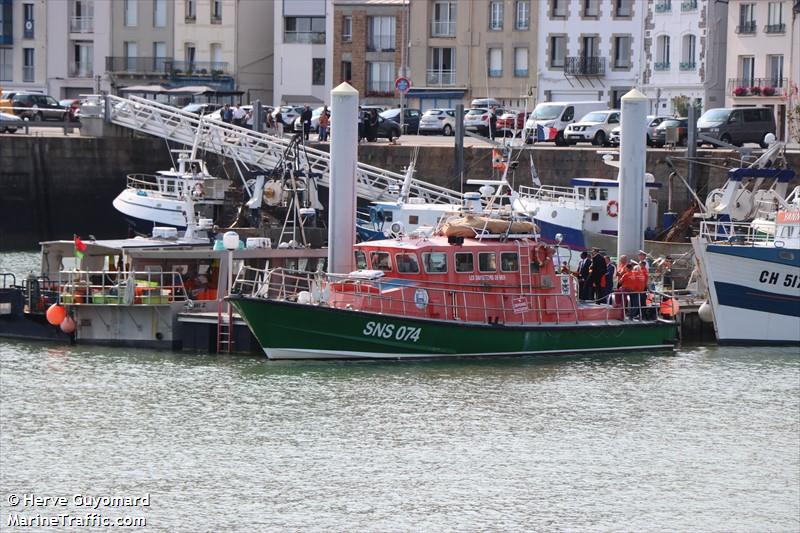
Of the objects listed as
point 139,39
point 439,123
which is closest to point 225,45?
point 139,39

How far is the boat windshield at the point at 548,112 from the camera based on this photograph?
52.0m

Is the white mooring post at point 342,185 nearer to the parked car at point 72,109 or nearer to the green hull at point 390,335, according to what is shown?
the green hull at point 390,335

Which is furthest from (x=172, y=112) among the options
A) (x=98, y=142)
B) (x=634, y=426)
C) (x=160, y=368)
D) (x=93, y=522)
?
(x=93, y=522)

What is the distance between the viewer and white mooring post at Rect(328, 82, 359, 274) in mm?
30750

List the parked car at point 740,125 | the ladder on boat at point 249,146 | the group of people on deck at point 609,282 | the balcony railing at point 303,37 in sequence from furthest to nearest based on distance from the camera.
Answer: the balcony railing at point 303,37 < the parked car at point 740,125 < the ladder on boat at point 249,146 < the group of people on deck at point 609,282

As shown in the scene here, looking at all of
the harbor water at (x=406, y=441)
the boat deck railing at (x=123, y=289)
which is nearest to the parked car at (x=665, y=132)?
the harbor water at (x=406, y=441)

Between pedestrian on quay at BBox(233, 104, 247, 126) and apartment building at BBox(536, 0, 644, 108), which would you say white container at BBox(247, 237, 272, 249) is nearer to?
pedestrian on quay at BBox(233, 104, 247, 126)

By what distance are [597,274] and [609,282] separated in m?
0.38

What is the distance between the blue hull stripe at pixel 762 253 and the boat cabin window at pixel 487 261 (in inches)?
181

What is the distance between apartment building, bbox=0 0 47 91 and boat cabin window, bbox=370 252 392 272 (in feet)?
156

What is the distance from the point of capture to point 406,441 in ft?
79.5

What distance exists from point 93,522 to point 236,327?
1001 centimetres

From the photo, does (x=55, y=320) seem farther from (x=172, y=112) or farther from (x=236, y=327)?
(x=172, y=112)

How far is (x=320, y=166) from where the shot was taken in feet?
147
